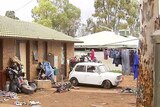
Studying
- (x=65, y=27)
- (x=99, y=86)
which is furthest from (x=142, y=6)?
(x=65, y=27)

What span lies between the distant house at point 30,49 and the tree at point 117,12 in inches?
1142

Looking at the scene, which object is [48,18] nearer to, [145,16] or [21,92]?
[21,92]

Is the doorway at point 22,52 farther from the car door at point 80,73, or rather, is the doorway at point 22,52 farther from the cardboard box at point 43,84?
the car door at point 80,73

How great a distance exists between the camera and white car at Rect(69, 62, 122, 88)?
22.1 m

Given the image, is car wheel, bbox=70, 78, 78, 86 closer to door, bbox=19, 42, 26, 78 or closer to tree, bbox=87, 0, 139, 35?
door, bbox=19, 42, 26, 78

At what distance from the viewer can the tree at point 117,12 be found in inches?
2244

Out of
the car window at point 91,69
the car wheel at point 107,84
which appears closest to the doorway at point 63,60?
the car window at point 91,69

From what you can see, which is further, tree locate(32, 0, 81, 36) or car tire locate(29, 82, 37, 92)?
tree locate(32, 0, 81, 36)

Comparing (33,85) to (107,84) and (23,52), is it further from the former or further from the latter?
(107,84)

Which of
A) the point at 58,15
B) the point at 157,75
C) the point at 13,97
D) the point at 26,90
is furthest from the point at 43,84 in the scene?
the point at 58,15

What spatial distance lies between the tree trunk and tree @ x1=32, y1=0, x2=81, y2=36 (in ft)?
166

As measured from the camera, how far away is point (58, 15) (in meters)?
57.9

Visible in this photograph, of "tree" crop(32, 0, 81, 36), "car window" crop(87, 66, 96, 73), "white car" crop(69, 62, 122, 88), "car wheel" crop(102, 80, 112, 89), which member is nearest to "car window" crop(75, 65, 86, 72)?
"white car" crop(69, 62, 122, 88)

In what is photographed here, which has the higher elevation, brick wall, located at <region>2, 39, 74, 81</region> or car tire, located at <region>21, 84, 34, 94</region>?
brick wall, located at <region>2, 39, 74, 81</region>
